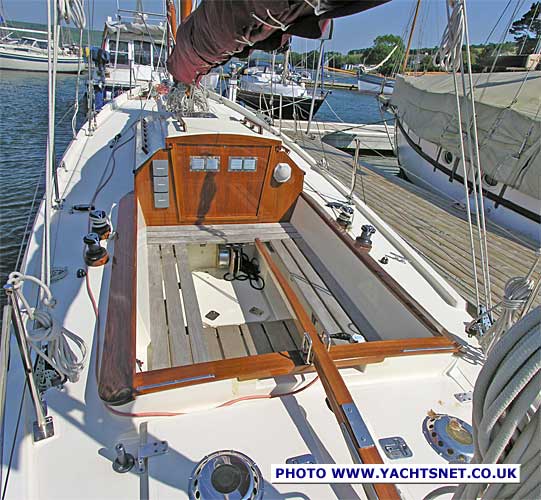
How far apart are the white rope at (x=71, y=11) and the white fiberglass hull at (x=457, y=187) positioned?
5.76m

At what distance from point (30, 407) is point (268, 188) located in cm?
263

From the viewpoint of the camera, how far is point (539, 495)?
70 cm

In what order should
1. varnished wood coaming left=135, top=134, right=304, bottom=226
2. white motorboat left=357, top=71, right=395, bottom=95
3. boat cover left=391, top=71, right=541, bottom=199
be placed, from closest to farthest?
varnished wood coaming left=135, top=134, right=304, bottom=226 → boat cover left=391, top=71, right=541, bottom=199 → white motorboat left=357, top=71, right=395, bottom=95

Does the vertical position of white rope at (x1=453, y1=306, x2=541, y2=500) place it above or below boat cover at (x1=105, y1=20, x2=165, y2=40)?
below

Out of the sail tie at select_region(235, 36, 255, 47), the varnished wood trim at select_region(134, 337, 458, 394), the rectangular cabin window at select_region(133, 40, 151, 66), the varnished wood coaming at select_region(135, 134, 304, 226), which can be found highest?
the rectangular cabin window at select_region(133, 40, 151, 66)

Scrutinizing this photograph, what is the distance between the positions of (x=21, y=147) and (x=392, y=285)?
1023 centimetres

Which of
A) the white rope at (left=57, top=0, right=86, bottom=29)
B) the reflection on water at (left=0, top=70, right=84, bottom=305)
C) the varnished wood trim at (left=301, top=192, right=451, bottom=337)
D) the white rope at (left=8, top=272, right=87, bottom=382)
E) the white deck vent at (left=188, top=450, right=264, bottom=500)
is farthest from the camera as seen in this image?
the reflection on water at (left=0, top=70, right=84, bottom=305)

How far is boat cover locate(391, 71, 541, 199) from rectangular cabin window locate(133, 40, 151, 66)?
1169 centimetres

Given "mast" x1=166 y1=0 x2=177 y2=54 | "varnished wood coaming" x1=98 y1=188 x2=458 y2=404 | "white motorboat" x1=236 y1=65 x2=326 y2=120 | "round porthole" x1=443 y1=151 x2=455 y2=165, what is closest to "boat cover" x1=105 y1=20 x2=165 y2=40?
"white motorboat" x1=236 y1=65 x2=326 y2=120

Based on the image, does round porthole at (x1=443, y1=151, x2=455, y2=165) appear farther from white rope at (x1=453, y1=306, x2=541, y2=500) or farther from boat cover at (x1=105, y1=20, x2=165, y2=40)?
boat cover at (x1=105, y1=20, x2=165, y2=40)

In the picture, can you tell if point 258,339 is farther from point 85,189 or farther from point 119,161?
point 119,161

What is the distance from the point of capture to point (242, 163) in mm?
3424

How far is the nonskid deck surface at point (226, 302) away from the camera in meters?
2.51

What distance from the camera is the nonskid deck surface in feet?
8.25
